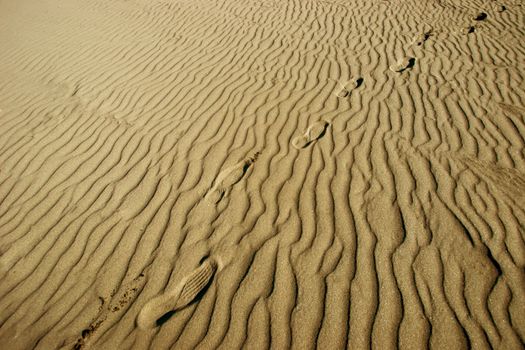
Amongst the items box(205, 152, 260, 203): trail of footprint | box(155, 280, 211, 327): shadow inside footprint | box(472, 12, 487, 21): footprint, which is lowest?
box(472, 12, 487, 21): footprint

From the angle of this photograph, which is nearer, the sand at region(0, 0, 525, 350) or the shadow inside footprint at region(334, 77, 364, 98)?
the sand at region(0, 0, 525, 350)

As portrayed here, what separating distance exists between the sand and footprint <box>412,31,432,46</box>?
0.21 feet

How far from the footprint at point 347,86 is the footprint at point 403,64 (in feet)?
2.51

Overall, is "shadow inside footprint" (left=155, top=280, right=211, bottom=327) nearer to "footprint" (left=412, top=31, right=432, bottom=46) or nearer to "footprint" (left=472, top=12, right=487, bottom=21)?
"footprint" (left=412, top=31, right=432, bottom=46)

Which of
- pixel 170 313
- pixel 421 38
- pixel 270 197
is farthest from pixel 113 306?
pixel 421 38

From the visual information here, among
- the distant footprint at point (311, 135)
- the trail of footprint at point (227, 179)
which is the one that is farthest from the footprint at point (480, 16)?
the trail of footprint at point (227, 179)

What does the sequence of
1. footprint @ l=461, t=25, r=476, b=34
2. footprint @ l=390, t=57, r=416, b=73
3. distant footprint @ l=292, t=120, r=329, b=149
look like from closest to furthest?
distant footprint @ l=292, t=120, r=329, b=149 < footprint @ l=390, t=57, r=416, b=73 < footprint @ l=461, t=25, r=476, b=34

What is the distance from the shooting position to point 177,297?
2346 mm

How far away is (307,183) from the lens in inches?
122

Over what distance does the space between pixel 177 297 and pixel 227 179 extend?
1357 mm

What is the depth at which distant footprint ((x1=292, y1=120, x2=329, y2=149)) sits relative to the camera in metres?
3.57

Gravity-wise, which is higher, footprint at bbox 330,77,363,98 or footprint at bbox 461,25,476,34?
footprint at bbox 330,77,363,98

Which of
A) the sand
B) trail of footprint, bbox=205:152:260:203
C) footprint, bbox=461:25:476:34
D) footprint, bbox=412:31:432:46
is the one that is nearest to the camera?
the sand

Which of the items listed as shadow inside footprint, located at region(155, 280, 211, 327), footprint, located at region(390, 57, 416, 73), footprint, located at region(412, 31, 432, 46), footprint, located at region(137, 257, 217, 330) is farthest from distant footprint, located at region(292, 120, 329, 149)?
footprint, located at region(412, 31, 432, 46)
